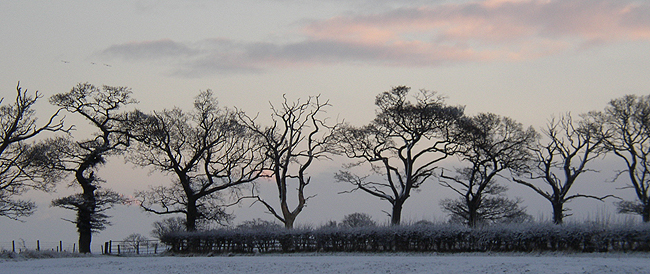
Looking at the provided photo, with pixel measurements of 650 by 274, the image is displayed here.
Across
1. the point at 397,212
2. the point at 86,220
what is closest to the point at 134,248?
the point at 86,220

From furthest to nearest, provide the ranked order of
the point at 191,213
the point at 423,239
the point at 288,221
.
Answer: the point at 288,221 → the point at 191,213 → the point at 423,239

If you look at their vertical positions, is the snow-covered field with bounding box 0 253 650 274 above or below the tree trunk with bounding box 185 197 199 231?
below

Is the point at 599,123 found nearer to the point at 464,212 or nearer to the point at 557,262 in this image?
the point at 464,212

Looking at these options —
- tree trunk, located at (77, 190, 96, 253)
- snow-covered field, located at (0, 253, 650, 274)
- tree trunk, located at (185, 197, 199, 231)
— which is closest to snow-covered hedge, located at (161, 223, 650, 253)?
snow-covered field, located at (0, 253, 650, 274)

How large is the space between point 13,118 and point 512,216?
37.8 m

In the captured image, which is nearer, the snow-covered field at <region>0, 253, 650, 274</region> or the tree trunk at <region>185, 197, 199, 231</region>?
the snow-covered field at <region>0, 253, 650, 274</region>

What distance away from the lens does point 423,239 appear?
25.5 metres

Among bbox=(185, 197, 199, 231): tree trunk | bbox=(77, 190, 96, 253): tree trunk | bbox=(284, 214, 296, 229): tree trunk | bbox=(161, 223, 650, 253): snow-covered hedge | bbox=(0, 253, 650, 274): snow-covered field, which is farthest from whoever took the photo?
bbox=(284, 214, 296, 229): tree trunk

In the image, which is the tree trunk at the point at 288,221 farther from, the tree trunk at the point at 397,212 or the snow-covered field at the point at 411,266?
the snow-covered field at the point at 411,266

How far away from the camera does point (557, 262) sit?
18.0m

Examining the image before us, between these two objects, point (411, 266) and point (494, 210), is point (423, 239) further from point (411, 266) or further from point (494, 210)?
point (494, 210)

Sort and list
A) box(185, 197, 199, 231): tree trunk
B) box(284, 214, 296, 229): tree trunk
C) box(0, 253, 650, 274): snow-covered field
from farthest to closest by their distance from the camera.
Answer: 1. box(284, 214, 296, 229): tree trunk
2. box(185, 197, 199, 231): tree trunk
3. box(0, 253, 650, 274): snow-covered field

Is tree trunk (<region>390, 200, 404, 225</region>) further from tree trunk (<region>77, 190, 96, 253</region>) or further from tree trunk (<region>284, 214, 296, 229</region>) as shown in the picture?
tree trunk (<region>77, 190, 96, 253</region>)

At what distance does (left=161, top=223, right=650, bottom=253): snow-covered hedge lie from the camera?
69.4 ft
